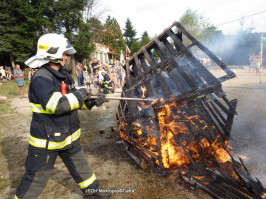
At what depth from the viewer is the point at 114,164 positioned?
348 cm

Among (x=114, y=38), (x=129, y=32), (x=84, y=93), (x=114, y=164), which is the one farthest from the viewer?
(x=129, y=32)

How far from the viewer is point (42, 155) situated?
2141 millimetres

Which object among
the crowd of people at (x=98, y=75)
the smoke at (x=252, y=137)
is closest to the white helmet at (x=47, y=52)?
the smoke at (x=252, y=137)

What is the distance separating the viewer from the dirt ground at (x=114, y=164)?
2701 millimetres

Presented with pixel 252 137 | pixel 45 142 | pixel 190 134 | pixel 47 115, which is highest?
pixel 47 115

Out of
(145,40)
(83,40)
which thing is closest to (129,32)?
(145,40)

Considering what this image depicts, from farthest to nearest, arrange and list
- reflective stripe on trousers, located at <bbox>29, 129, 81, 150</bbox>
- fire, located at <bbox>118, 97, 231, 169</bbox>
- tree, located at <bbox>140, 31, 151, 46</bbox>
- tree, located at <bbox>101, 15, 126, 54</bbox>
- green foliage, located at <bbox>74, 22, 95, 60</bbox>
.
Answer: tree, located at <bbox>140, 31, 151, 46</bbox> → tree, located at <bbox>101, 15, 126, 54</bbox> → green foliage, located at <bbox>74, 22, 95, 60</bbox> → fire, located at <bbox>118, 97, 231, 169</bbox> → reflective stripe on trousers, located at <bbox>29, 129, 81, 150</bbox>

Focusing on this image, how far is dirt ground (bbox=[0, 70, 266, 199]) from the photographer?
2701 mm

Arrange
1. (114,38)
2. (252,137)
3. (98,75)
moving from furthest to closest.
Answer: (114,38)
(98,75)
(252,137)

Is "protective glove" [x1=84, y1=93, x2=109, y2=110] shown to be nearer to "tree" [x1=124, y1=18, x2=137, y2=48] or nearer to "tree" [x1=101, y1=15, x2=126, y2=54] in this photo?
"tree" [x1=101, y1=15, x2=126, y2=54]

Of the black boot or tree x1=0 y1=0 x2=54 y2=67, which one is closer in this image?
the black boot

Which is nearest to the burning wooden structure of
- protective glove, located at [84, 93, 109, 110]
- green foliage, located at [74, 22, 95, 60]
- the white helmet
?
protective glove, located at [84, 93, 109, 110]

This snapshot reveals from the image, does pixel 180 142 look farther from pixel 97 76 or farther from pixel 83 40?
pixel 83 40

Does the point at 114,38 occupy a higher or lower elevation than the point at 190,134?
higher
